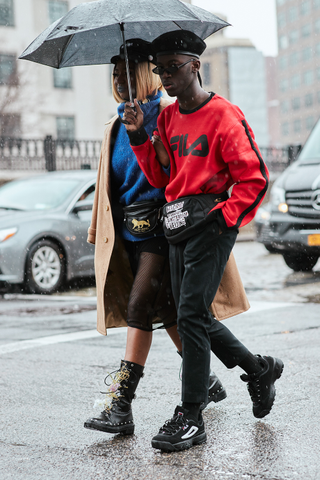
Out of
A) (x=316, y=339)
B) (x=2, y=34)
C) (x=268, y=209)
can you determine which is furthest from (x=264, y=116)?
(x=316, y=339)

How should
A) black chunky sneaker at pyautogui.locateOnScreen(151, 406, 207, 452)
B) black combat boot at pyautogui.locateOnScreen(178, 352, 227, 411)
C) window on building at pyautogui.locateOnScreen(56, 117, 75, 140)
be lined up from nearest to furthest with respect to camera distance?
1. black chunky sneaker at pyautogui.locateOnScreen(151, 406, 207, 452)
2. black combat boot at pyautogui.locateOnScreen(178, 352, 227, 411)
3. window on building at pyautogui.locateOnScreen(56, 117, 75, 140)

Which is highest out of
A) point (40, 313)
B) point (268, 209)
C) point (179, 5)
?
point (179, 5)

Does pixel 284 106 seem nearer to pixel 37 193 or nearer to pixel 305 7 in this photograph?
pixel 305 7

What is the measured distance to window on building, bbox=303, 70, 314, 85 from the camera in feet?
300

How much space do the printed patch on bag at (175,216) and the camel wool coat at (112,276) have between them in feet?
1.50

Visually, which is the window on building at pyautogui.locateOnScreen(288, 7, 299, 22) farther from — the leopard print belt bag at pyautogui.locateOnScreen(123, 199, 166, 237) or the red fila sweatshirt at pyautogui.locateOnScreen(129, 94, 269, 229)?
the red fila sweatshirt at pyautogui.locateOnScreen(129, 94, 269, 229)

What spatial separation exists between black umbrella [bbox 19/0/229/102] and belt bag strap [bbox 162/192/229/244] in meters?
0.69

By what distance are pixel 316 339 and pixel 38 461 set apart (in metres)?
3.09

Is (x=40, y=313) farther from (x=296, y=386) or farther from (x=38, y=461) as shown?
(x=38, y=461)

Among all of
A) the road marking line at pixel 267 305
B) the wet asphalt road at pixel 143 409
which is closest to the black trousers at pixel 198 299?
the wet asphalt road at pixel 143 409

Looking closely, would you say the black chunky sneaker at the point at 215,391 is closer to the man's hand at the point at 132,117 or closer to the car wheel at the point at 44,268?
the man's hand at the point at 132,117

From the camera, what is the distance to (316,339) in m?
5.52

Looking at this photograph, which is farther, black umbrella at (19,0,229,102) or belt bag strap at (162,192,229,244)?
black umbrella at (19,0,229,102)

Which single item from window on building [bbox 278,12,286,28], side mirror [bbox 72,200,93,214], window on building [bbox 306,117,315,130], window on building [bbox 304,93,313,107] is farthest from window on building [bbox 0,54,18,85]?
window on building [bbox 278,12,286,28]
